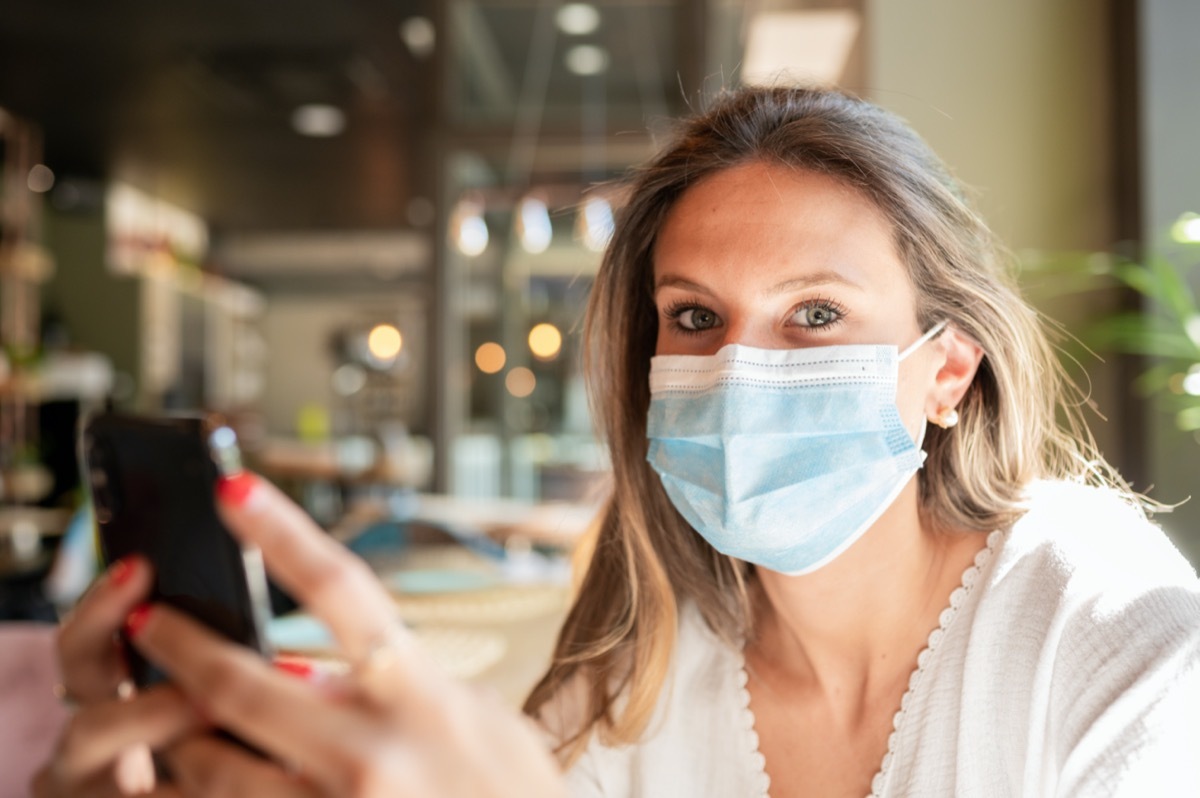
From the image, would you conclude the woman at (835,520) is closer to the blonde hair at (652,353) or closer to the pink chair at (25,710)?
the blonde hair at (652,353)

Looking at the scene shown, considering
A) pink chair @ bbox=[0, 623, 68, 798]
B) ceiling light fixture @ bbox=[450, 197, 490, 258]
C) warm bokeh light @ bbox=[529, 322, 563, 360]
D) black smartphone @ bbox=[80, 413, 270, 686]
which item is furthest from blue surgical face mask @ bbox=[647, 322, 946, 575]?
warm bokeh light @ bbox=[529, 322, 563, 360]

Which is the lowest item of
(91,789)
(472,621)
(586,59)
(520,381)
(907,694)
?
(472,621)

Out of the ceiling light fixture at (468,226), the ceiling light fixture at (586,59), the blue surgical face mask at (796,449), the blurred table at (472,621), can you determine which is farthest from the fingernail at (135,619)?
the ceiling light fixture at (586,59)

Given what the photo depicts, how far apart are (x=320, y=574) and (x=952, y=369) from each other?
3.25 ft

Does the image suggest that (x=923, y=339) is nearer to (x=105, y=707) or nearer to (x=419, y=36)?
(x=105, y=707)

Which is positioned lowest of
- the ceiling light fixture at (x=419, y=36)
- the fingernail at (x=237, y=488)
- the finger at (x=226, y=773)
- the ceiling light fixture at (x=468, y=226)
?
the finger at (x=226, y=773)

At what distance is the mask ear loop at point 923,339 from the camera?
1.17 metres

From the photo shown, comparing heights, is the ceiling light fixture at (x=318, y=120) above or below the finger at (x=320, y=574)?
above

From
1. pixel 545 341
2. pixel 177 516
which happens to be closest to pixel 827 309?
pixel 177 516

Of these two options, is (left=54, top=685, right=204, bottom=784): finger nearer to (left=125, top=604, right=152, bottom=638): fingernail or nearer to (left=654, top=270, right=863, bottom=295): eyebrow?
(left=125, top=604, right=152, bottom=638): fingernail

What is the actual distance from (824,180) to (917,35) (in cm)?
198

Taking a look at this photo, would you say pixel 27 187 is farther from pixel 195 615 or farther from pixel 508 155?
pixel 195 615

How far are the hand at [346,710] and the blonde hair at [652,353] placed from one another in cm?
77

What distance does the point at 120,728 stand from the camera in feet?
1.73
